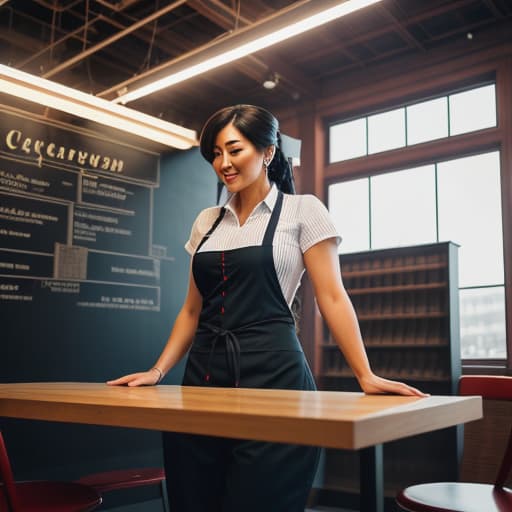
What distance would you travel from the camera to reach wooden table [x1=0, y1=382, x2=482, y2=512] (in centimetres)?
89

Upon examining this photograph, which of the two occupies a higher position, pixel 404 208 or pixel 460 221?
pixel 404 208

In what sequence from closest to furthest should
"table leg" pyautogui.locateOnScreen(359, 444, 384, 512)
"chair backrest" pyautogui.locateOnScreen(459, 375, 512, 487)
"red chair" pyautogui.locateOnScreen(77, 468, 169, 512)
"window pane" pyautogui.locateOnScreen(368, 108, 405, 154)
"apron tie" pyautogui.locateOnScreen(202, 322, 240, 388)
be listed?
1. "table leg" pyautogui.locateOnScreen(359, 444, 384, 512)
2. "apron tie" pyautogui.locateOnScreen(202, 322, 240, 388)
3. "red chair" pyautogui.locateOnScreen(77, 468, 169, 512)
4. "chair backrest" pyautogui.locateOnScreen(459, 375, 512, 487)
5. "window pane" pyautogui.locateOnScreen(368, 108, 405, 154)

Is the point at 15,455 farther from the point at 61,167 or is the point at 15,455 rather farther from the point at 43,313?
the point at 61,167

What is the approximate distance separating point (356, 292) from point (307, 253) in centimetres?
374

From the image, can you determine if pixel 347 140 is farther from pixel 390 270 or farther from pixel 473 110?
pixel 390 270

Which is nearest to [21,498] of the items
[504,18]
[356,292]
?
[356,292]

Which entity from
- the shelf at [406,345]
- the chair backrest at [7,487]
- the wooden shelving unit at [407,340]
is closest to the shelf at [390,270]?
the wooden shelving unit at [407,340]

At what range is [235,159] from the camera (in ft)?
5.69

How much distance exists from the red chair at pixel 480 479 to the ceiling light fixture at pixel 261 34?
172cm

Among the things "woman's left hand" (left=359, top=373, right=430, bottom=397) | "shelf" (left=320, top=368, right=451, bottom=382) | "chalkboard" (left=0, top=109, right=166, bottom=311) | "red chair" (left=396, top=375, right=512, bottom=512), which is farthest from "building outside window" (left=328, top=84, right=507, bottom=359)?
"woman's left hand" (left=359, top=373, right=430, bottom=397)

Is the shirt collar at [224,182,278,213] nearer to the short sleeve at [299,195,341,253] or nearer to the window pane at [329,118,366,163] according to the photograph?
the short sleeve at [299,195,341,253]

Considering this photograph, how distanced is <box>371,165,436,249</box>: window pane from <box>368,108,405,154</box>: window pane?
0.98 ft

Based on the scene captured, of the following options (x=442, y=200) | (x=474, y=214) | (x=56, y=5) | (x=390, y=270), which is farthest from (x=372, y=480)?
(x=56, y=5)

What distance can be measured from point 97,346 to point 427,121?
3990 mm
